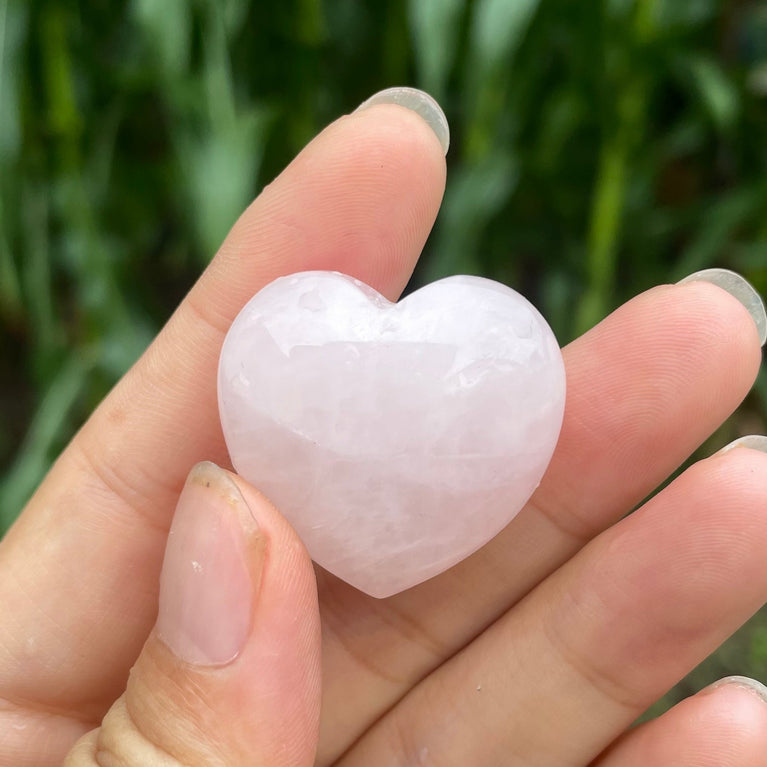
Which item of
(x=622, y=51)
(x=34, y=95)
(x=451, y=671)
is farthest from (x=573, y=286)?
(x=34, y=95)

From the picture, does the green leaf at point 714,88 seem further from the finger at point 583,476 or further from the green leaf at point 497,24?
the finger at point 583,476

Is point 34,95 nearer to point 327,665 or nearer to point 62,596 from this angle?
point 62,596

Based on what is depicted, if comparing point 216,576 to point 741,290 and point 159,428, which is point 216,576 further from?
point 741,290

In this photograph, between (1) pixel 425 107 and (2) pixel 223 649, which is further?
(1) pixel 425 107

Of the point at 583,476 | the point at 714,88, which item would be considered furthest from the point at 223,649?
the point at 714,88

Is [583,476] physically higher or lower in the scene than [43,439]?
higher

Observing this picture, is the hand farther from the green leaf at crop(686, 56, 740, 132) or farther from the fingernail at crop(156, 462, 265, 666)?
the green leaf at crop(686, 56, 740, 132)
